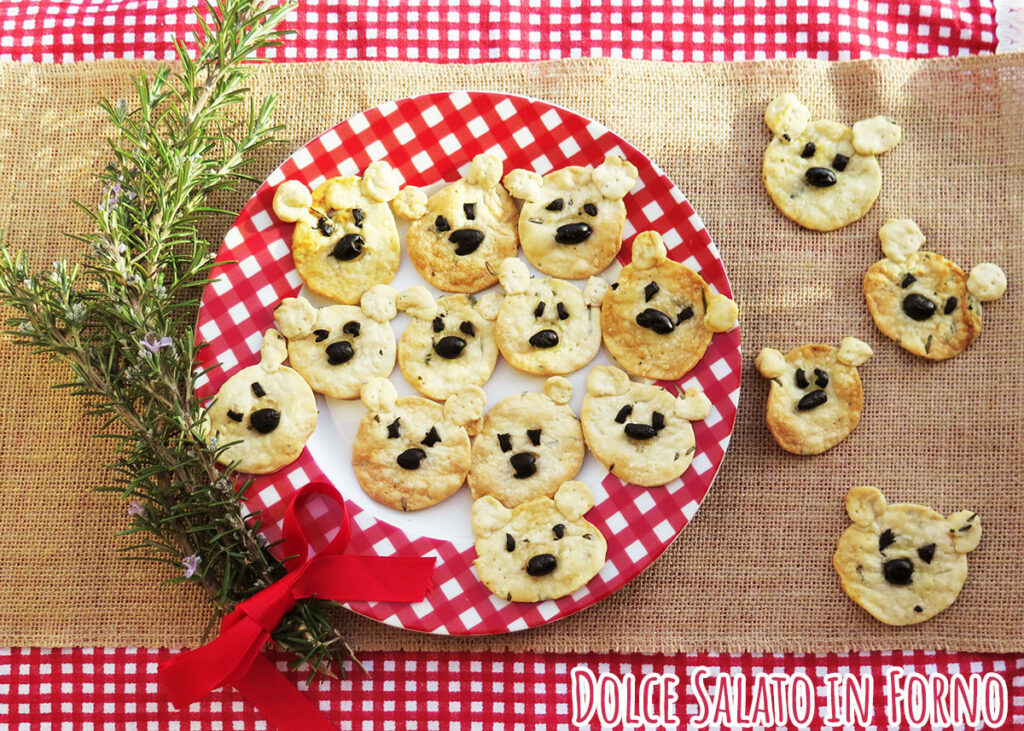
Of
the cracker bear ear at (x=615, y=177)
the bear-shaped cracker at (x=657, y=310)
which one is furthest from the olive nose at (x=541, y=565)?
the cracker bear ear at (x=615, y=177)

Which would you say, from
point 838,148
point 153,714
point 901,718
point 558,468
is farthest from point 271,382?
point 901,718

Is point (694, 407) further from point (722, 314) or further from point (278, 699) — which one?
point (278, 699)

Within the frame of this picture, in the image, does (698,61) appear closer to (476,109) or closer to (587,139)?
(587,139)

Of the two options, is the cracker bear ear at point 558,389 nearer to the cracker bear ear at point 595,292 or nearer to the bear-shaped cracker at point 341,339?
the cracker bear ear at point 595,292

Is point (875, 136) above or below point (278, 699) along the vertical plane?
above

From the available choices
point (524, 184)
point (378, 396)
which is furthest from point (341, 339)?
point (524, 184)

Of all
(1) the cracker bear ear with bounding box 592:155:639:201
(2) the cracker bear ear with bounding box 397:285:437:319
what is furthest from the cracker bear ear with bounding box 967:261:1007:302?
(2) the cracker bear ear with bounding box 397:285:437:319
